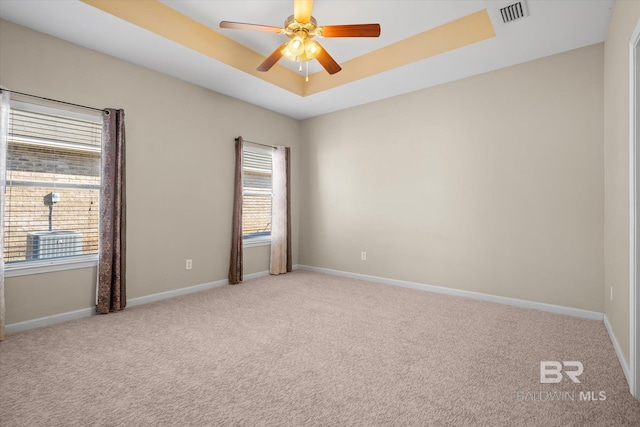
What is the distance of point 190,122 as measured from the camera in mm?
4047

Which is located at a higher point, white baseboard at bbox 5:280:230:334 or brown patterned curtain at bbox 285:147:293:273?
brown patterned curtain at bbox 285:147:293:273

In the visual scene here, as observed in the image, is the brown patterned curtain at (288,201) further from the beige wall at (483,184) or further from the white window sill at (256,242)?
the beige wall at (483,184)

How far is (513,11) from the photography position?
261cm

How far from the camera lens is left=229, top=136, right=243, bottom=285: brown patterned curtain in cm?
450

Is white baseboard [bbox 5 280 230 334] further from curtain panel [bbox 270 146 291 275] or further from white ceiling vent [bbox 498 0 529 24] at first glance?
white ceiling vent [bbox 498 0 529 24]

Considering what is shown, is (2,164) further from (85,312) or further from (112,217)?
(85,312)

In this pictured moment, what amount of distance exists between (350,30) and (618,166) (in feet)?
7.54

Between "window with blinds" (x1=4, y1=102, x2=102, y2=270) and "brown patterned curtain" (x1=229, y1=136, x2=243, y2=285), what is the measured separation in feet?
5.47

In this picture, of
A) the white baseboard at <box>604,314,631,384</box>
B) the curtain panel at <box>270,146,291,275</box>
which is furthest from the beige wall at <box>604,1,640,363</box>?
the curtain panel at <box>270,146,291,275</box>

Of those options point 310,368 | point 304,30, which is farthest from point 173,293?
point 304,30

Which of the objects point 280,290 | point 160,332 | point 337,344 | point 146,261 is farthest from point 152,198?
point 337,344

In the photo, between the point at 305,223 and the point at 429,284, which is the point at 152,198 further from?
the point at 429,284

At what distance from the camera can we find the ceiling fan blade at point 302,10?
7.95ft

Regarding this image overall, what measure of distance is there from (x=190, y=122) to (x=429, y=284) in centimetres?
383
